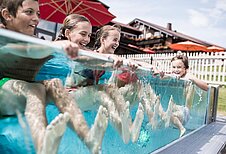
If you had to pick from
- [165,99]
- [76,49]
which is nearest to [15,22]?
[76,49]

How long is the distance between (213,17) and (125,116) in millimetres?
68860

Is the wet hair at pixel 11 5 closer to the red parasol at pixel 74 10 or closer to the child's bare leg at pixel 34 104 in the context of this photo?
the child's bare leg at pixel 34 104

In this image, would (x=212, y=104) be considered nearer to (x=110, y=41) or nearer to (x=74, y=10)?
(x=110, y=41)

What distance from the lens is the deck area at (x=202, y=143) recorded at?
3.06 m

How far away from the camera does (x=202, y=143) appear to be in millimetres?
3525

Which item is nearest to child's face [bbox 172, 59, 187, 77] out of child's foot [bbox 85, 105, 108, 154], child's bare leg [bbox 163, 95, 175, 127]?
child's bare leg [bbox 163, 95, 175, 127]

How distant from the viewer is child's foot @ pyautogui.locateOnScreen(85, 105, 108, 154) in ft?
5.18

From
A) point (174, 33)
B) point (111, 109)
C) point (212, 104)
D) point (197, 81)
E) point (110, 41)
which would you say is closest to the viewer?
point (111, 109)

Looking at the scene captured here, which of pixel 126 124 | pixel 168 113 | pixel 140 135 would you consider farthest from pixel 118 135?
pixel 168 113

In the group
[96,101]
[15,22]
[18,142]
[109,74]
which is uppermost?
[15,22]

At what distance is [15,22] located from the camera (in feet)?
5.94

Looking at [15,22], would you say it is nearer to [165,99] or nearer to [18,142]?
[18,142]

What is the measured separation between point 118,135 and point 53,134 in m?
0.90

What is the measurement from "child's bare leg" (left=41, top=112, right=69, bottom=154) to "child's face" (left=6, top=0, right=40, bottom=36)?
30.5 inches
